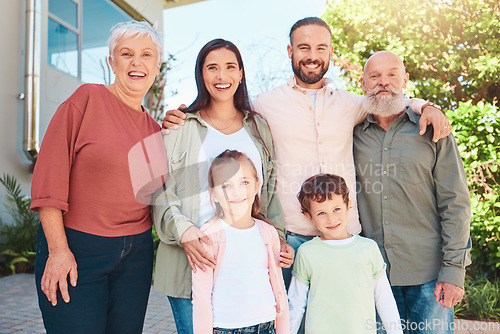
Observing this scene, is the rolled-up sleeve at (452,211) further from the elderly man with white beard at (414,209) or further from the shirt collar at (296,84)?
the shirt collar at (296,84)

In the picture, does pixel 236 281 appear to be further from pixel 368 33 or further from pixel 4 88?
pixel 4 88

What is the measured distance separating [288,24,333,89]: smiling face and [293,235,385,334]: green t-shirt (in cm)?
102

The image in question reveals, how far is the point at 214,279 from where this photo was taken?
1.93 metres

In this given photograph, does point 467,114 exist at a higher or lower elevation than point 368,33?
lower

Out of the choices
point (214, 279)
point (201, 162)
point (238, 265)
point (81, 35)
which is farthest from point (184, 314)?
point (81, 35)

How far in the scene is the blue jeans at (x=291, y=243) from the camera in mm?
2375

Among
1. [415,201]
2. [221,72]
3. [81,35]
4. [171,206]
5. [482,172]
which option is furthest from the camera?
[81,35]

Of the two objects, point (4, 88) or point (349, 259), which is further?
point (4, 88)

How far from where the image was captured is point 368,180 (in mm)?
2420

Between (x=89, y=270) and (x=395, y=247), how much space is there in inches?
63.0

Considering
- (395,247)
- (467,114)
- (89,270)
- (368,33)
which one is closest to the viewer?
(89,270)

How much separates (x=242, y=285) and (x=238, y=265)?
9 cm

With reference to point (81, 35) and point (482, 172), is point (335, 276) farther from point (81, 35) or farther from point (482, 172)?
point (81, 35)

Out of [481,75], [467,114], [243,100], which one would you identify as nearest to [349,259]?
[243,100]
